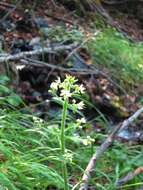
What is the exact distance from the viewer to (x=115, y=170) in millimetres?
2641

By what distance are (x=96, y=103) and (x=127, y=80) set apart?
1.27ft

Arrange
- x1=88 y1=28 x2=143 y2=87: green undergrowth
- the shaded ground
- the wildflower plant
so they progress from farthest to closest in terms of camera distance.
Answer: x1=88 y1=28 x2=143 y2=87: green undergrowth < the shaded ground < the wildflower plant

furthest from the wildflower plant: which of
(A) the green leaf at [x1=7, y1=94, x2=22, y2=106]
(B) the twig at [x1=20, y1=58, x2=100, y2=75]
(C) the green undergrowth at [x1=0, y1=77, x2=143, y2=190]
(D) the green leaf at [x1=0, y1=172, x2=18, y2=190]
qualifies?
(B) the twig at [x1=20, y1=58, x2=100, y2=75]

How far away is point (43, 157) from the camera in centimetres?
242

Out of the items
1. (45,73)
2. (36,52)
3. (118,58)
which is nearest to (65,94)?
(36,52)

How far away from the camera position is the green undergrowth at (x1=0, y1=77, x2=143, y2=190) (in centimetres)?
213

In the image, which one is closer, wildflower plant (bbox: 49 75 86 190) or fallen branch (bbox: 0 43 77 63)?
wildflower plant (bbox: 49 75 86 190)

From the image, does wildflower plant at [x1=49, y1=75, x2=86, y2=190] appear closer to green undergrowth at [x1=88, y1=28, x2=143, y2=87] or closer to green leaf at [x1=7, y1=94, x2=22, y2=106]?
green leaf at [x1=7, y1=94, x2=22, y2=106]

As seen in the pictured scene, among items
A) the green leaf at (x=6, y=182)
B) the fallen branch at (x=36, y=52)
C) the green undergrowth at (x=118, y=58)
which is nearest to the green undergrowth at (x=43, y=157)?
the green leaf at (x=6, y=182)

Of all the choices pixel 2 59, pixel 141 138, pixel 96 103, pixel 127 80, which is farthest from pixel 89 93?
pixel 2 59

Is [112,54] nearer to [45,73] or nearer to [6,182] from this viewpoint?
[45,73]

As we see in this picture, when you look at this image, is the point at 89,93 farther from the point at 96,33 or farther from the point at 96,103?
the point at 96,33

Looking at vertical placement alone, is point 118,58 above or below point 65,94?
below

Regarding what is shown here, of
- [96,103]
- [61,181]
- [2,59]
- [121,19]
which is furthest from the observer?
[121,19]
